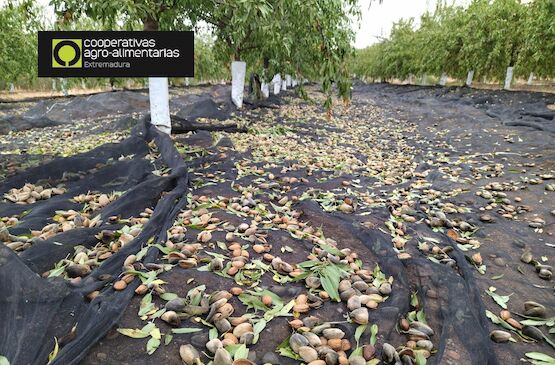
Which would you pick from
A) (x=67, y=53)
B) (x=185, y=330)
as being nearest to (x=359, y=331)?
(x=185, y=330)

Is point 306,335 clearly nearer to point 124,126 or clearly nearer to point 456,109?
point 124,126

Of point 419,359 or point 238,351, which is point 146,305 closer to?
point 238,351

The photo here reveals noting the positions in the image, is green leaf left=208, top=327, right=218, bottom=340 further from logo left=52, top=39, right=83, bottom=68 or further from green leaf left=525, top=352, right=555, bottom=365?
logo left=52, top=39, right=83, bottom=68

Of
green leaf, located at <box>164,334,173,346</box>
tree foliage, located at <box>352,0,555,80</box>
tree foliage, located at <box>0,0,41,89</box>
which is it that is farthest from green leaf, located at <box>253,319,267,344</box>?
tree foliage, located at <box>0,0,41,89</box>

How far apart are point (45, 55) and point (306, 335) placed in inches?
190

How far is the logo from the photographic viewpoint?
441 cm

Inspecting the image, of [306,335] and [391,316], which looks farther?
[391,316]

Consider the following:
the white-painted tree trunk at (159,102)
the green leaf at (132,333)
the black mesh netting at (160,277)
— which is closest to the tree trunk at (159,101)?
the white-painted tree trunk at (159,102)

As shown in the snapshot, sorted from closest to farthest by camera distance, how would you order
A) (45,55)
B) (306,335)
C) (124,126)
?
(306,335) → (45,55) → (124,126)

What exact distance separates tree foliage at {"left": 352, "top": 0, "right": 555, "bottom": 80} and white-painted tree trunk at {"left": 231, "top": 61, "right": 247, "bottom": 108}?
32.3 feet

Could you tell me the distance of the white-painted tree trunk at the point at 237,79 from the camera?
33.1 feet

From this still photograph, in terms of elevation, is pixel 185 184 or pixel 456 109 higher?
pixel 456 109

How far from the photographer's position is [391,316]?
2012 millimetres

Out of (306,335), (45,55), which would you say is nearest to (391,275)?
(306,335)
